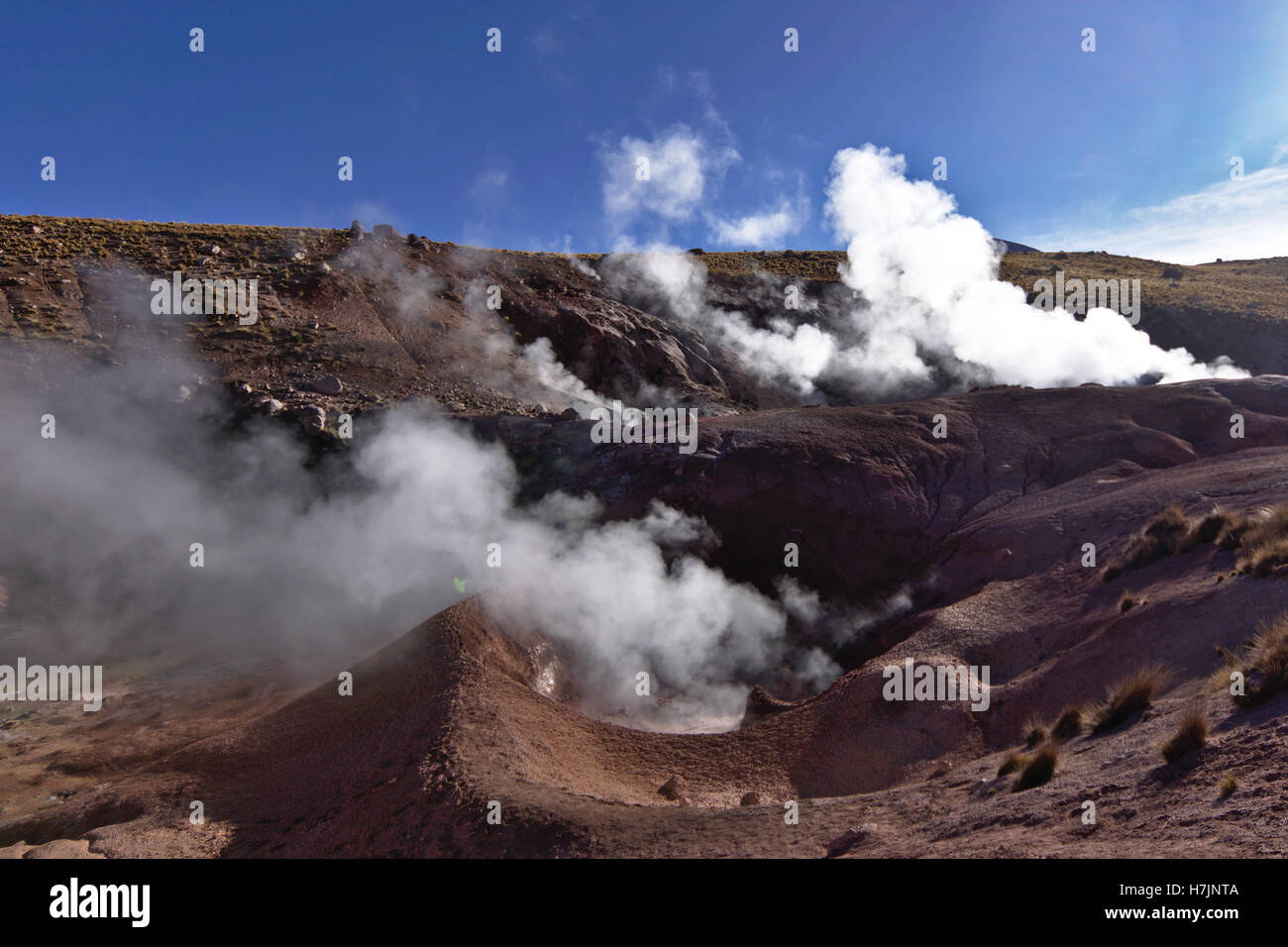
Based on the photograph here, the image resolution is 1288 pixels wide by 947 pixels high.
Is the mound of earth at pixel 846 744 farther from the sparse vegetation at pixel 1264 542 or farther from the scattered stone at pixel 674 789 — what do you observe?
the sparse vegetation at pixel 1264 542

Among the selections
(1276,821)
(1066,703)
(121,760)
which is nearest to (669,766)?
(1066,703)

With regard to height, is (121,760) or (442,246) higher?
(442,246)

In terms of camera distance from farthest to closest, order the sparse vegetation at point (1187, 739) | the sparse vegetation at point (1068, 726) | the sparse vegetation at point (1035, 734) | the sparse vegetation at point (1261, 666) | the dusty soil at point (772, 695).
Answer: the sparse vegetation at point (1035, 734) < the sparse vegetation at point (1068, 726) < the dusty soil at point (772, 695) < the sparse vegetation at point (1261, 666) < the sparse vegetation at point (1187, 739)

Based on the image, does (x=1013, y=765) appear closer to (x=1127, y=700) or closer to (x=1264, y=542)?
(x=1127, y=700)

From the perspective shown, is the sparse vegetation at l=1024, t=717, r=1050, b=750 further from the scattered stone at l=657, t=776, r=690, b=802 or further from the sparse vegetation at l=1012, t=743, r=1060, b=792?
the scattered stone at l=657, t=776, r=690, b=802

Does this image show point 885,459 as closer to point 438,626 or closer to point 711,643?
point 711,643

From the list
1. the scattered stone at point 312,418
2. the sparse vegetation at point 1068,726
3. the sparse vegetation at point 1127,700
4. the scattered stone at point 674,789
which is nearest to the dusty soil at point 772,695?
the scattered stone at point 674,789
